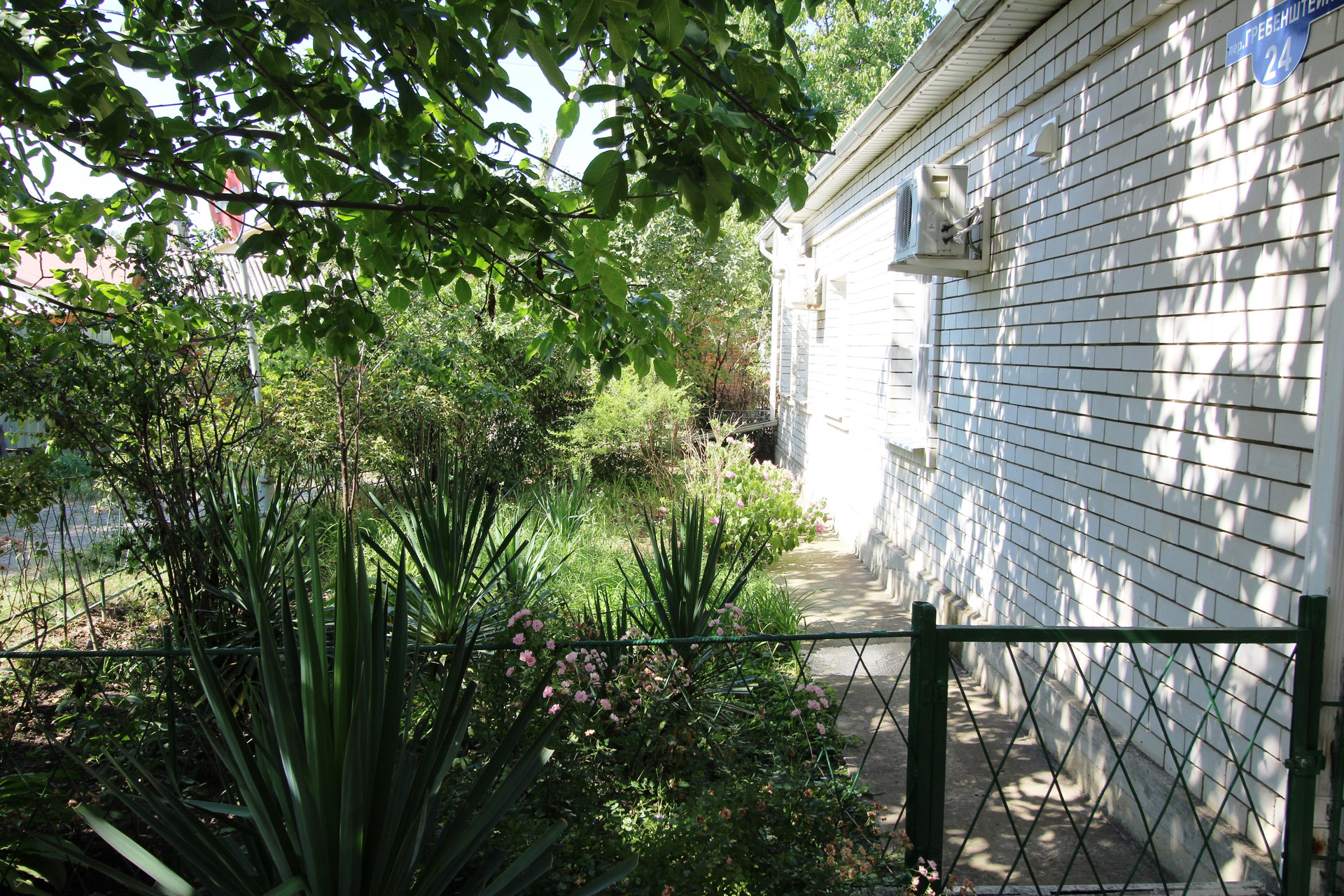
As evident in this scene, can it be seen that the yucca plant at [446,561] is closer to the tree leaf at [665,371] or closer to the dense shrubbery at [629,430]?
the tree leaf at [665,371]

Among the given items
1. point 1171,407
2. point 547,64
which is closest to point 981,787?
point 1171,407

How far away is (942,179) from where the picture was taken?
5.15 metres

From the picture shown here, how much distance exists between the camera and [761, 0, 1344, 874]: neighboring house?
2527 mm

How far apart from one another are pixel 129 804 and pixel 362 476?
29.4 ft

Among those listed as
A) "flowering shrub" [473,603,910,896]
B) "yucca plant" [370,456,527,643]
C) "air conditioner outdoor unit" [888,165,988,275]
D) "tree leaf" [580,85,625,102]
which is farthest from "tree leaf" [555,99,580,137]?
"air conditioner outdoor unit" [888,165,988,275]

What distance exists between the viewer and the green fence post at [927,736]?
2.49m

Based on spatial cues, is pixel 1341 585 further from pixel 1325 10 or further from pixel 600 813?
pixel 600 813

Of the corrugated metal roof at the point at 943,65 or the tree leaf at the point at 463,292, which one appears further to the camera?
the corrugated metal roof at the point at 943,65

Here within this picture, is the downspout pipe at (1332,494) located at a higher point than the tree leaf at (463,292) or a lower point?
lower

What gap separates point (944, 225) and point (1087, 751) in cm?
301

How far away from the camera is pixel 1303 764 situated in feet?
7.86

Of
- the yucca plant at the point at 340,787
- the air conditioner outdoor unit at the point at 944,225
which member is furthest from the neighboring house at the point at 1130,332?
the yucca plant at the point at 340,787

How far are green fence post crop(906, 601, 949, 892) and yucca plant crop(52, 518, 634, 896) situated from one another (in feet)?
3.58

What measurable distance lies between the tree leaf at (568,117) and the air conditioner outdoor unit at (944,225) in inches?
123
